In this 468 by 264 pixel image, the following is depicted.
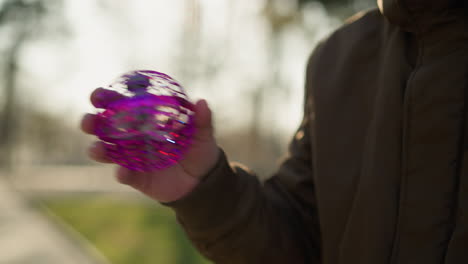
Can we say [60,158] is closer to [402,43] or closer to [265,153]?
[265,153]

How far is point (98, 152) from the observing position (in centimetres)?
110

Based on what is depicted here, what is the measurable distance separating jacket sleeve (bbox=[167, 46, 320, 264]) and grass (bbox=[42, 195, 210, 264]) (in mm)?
3771

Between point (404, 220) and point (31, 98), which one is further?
point (31, 98)

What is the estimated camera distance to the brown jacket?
3.68 ft

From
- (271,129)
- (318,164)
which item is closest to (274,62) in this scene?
(271,129)

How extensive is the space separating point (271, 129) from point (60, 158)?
2600 cm

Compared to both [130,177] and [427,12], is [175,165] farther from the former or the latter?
[427,12]

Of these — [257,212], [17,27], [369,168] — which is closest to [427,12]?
[369,168]

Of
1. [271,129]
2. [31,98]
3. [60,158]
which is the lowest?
[60,158]

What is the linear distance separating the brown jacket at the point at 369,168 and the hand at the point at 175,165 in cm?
4

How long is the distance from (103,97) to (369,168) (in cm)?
83

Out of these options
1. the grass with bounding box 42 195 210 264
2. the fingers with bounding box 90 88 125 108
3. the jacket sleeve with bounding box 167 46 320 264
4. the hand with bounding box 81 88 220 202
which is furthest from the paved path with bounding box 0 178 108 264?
the fingers with bounding box 90 88 125 108

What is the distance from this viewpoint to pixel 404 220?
116 centimetres

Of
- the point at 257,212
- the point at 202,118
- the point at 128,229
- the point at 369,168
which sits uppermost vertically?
the point at 202,118
